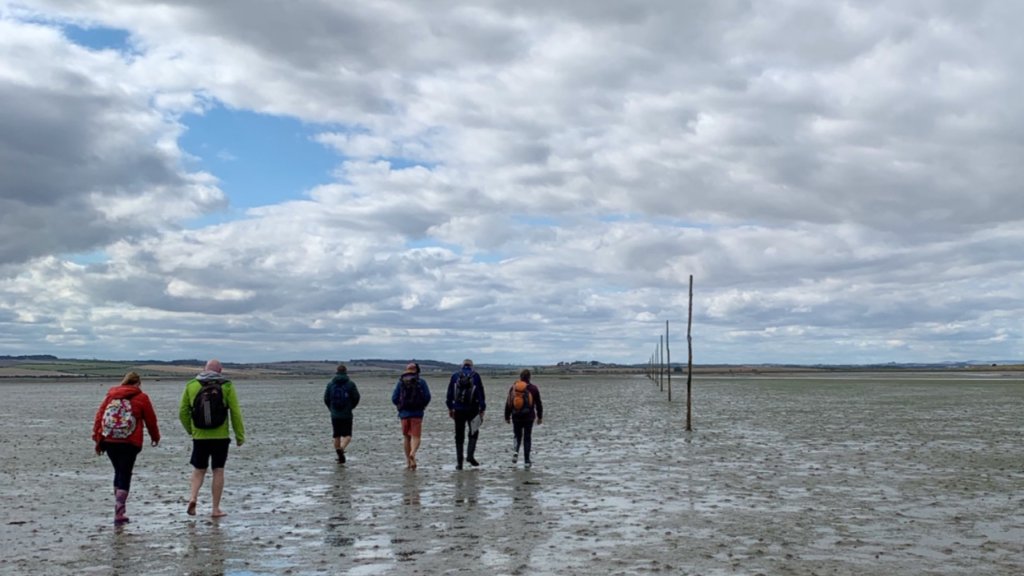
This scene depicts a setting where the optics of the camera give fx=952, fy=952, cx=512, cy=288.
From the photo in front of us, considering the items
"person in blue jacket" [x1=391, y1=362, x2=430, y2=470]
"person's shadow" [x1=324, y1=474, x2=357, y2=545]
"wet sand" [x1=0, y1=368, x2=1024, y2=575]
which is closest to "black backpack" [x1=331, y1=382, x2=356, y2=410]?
"person in blue jacket" [x1=391, y1=362, x2=430, y2=470]

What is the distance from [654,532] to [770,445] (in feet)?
48.0

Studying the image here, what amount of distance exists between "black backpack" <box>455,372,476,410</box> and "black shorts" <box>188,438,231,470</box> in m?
6.87

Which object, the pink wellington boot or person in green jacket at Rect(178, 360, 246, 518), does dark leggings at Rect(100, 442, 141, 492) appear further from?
person in green jacket at Rect(178, 360, 246, 518)

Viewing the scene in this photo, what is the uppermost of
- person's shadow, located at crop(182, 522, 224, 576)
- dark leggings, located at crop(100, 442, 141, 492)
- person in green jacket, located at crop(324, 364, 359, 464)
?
person in green jacket, located at crop(324, 364, 359, 464)

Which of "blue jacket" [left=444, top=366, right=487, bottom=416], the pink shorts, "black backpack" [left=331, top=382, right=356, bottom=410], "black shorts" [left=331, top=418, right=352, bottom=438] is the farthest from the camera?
"black shorts" [left=331, top=418, right=352, bottom=438]

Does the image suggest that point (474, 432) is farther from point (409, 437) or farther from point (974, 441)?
point (974, 441)

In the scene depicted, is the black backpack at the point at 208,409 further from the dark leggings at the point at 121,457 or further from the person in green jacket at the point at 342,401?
the person in green jacket at the point at 342,401

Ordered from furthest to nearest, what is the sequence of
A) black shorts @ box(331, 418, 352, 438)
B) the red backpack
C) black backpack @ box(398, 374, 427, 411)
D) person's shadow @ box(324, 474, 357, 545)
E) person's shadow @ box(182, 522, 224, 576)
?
the red backpack, black shorts @ box(331, 418, 352, 438), black backpack @ box(398, 374, 427, 411), person's shadow @ box(324, 474, 357, 545), person's shadow @ box(182, 522, 224, 576)

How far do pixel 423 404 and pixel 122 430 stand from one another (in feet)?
23.5

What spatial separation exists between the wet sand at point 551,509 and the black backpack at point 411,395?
4.60ft

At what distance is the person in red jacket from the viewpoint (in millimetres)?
13516

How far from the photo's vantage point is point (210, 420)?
45.0ft

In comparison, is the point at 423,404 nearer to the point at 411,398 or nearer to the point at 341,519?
the point at 411,398

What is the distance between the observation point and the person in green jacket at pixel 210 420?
1371cm
